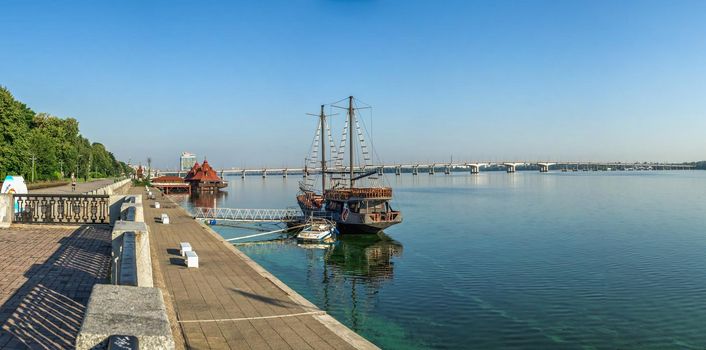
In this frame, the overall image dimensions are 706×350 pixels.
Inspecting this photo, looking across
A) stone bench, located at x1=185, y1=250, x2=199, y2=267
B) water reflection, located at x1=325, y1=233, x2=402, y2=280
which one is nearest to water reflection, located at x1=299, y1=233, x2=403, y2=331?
water reflection, located at x1=325, y1=233, x2=402, y2=280

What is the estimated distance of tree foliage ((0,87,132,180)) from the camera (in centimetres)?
6221

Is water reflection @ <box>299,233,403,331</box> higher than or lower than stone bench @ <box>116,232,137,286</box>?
lower

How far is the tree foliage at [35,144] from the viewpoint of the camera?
62.2m

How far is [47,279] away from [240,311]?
5.37 metres

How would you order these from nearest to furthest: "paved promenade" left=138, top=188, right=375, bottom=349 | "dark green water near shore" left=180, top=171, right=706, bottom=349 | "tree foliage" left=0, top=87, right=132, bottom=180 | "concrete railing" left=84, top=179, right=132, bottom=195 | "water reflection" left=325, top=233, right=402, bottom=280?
"paved promenade" left=138, top=188, right=375, bottom=349
"dark green water near shore" left=180, top=171, right=706, bottom=349
"water reflection" left=325, top=233, right=402, bottom=280
"concrete railing" left=84, top=179, right=132, bottom=195
"tree foliage" left=0, top=87, right=132, bottom=180

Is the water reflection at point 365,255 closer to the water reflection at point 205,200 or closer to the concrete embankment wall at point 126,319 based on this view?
the concrete embankment wall at point 126,319

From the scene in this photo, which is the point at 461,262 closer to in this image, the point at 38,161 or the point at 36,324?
the point at 36,324

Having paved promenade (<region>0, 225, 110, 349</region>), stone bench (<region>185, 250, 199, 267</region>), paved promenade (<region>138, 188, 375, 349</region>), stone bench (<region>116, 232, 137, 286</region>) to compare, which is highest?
stone bench (<region>116, 232, 137, 286</region>)

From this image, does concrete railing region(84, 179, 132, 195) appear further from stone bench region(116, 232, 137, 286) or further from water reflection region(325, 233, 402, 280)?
stone bench region(116, 232, 137, 286)

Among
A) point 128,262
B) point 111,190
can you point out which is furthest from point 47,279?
point 111,190

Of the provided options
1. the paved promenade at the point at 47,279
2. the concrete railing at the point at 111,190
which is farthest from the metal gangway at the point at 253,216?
the paved promenade at the point at 47,279

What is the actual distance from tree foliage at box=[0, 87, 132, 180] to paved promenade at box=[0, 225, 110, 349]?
48.6 meters

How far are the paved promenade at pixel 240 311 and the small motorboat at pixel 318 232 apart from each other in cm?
2161

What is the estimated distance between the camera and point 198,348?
10586mm
